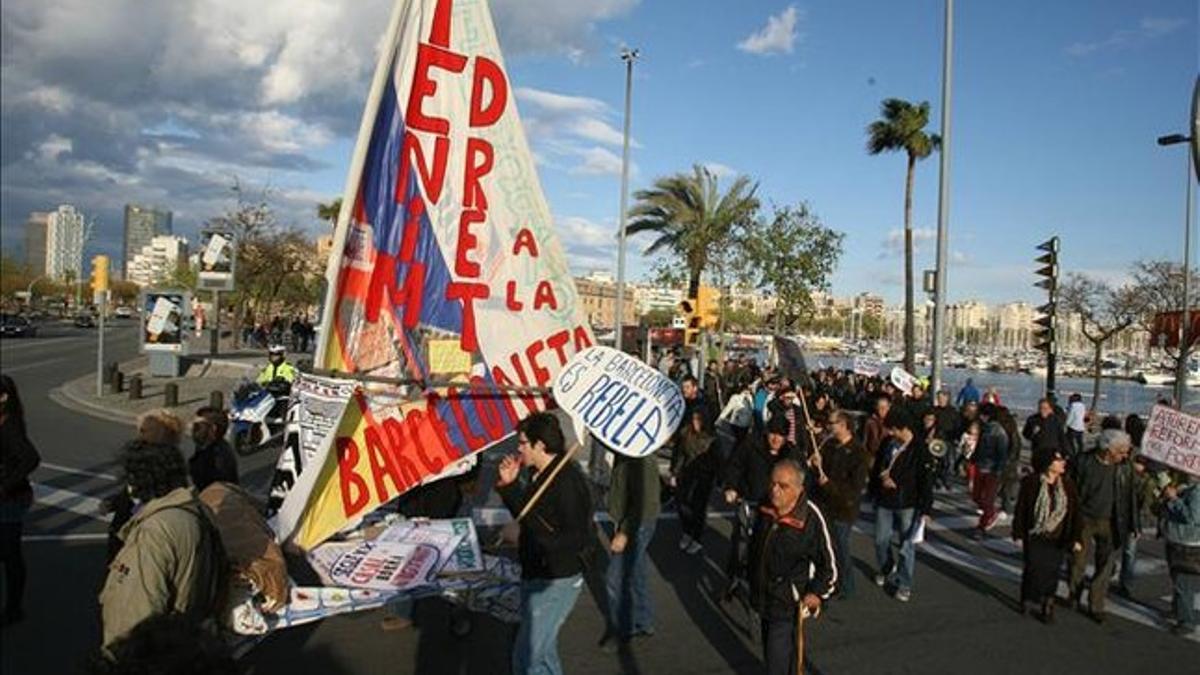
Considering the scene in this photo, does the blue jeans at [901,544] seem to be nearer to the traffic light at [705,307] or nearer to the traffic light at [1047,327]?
the traffic light at [1047,327]

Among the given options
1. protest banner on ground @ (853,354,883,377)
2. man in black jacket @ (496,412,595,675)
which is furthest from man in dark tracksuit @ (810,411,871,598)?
protest banner on ground @ (853,354,883,377)

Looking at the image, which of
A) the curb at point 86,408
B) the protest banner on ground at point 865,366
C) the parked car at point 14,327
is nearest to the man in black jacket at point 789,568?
the curb at point 86,408

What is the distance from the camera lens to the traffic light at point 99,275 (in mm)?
22172

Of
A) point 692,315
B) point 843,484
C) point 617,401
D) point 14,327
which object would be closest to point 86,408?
point 692,315

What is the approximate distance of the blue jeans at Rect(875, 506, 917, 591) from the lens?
8.22m

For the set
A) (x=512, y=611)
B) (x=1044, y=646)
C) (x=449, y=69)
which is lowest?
(x=1044, y=646)

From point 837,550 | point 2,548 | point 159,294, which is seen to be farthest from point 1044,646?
point 159,294

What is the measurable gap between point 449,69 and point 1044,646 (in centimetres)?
609

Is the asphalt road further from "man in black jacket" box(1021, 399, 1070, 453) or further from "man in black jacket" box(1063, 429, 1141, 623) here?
"man in black jacket" box(1021, 399, 1070, 453)

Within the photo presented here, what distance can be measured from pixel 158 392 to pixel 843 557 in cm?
1890

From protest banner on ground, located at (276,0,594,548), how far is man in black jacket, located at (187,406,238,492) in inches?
49.0

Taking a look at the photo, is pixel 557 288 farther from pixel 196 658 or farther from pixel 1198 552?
pixel 1198 552

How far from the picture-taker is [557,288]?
581 cm

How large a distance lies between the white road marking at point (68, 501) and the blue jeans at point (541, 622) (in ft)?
A: 21.6
